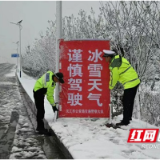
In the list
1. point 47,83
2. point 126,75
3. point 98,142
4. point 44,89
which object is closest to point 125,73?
point 126,75

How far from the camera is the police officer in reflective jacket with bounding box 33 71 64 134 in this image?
479cm

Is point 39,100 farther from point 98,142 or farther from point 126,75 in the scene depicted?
point 126,75

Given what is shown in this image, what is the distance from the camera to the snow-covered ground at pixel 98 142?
323 cm

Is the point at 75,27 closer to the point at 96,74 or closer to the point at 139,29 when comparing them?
the point at 139,29

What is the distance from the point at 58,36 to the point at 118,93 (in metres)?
3.27

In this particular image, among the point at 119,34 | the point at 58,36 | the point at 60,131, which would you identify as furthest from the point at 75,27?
the point at 60,131

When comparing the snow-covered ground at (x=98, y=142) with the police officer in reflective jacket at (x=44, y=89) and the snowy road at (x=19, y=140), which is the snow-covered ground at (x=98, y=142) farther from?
the snowy road at (x=19, y=140)

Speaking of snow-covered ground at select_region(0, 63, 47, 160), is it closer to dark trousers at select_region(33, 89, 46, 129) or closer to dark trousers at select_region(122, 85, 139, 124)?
dark trousers at select_region(33, 89, 46, 129)

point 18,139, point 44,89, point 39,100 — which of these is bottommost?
point 18,139

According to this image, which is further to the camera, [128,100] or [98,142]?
[128,100]

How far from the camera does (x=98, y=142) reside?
3855 mm

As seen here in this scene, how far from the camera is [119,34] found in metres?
8.62

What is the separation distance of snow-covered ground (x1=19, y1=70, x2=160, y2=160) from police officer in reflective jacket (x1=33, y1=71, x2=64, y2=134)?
0.30m

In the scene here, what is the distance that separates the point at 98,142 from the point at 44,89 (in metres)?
1.83
